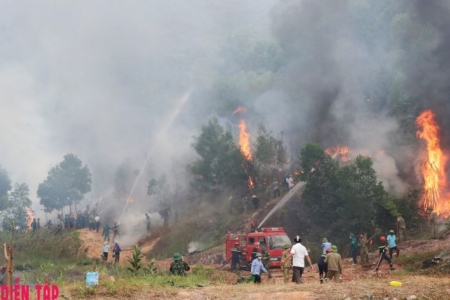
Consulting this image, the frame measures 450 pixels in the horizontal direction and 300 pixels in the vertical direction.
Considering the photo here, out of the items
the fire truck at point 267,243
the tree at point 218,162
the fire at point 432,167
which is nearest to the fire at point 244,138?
the tree at point 218,162

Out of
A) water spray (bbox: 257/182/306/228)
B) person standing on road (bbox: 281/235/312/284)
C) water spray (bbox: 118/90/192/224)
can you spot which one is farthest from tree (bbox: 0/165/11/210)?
person standing on road (bbox: 281/235/312/284)

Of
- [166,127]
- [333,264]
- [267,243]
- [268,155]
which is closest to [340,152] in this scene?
[268,155]

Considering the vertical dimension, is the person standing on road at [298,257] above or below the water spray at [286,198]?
below

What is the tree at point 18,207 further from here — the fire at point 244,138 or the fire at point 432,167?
the fire at point 432,167

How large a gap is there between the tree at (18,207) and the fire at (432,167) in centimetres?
4738

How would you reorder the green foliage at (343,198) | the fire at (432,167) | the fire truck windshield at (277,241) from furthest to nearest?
the fire at (432,167), the green foliage at (343,198), the fire truck windshield at (277,241)

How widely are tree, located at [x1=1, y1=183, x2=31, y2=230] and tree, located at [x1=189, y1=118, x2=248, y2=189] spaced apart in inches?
1110

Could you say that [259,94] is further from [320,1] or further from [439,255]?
[439,255]

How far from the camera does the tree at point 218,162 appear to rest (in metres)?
43.7

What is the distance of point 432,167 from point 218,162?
18281 millimetres

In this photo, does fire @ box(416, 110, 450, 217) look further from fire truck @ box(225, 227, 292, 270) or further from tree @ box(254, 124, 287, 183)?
fire truck @ box(225, 227, 292, 270)

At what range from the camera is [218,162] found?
44281 mm

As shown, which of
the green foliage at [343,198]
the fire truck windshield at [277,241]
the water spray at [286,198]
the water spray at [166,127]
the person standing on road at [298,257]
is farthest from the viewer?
the water spray at [166,127]

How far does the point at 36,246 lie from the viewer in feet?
→ 132
